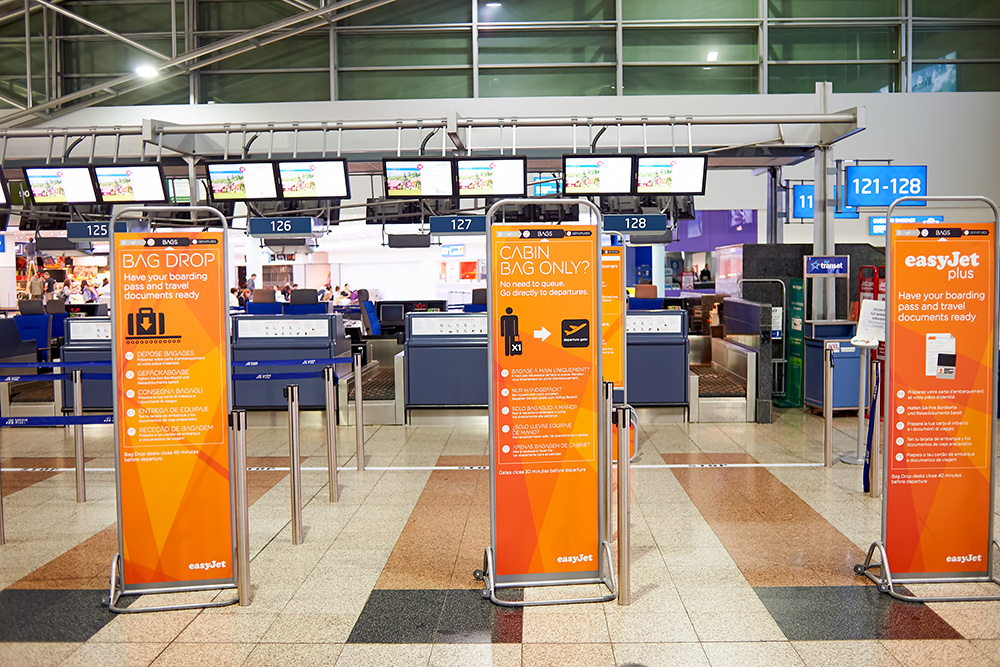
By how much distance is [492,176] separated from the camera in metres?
9.02

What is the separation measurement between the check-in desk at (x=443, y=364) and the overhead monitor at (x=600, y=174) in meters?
2.04

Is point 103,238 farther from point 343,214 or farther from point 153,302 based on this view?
point 343,214

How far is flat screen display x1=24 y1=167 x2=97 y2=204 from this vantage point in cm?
926

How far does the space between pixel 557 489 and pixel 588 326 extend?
0.79 metres

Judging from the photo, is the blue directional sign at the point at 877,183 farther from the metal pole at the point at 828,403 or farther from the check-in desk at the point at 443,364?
the check-in desk at the point at 443,364

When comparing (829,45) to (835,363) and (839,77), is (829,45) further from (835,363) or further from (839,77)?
(835,363)

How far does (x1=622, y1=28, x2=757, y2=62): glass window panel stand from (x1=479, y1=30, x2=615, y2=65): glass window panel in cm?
44

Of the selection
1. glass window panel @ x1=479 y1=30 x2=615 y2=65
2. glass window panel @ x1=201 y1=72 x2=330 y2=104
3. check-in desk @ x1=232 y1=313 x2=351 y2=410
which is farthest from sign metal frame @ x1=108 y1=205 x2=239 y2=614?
glass window panel @ x1=201 y1=72 x2=330 y2=104

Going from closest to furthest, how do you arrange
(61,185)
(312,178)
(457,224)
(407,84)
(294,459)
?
(294,459) < (312,178) < (61,185) < (457,224) < (407,84)

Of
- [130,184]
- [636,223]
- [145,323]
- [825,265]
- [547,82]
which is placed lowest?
[145,323]

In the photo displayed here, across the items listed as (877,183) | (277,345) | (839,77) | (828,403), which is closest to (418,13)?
(839,77)

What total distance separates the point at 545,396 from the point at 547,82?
11668 mm

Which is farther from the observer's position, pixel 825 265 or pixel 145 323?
pixel 825 265

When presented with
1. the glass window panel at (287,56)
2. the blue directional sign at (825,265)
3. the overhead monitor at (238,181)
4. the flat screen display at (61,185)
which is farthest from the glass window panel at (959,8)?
the flat screen display at (61,185)
